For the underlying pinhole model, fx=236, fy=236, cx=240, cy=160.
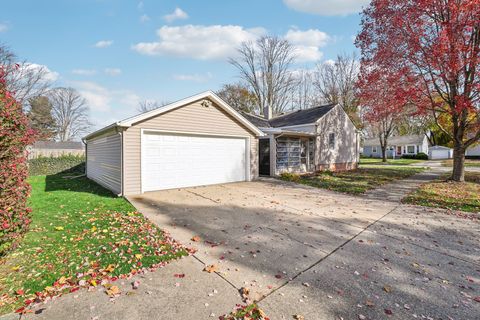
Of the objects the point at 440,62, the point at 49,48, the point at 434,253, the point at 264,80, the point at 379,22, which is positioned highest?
the point at 264,80

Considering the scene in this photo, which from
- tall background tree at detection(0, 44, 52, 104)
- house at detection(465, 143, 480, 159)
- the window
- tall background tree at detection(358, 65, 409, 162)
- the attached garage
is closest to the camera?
the attached garage

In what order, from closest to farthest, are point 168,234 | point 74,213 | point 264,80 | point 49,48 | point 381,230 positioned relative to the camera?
point 168,234
point 381,230
point 74,213
point 49,48
point 264,80

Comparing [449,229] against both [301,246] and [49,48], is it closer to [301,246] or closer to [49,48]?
[301,246]

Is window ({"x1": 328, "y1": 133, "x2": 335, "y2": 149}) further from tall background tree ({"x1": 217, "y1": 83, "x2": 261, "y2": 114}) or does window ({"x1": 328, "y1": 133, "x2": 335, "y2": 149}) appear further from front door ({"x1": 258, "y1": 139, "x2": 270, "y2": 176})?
tall background tree ({"x1": 217, "y1": 83, "x2": 261, "y2": 114})

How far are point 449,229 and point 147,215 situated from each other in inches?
288

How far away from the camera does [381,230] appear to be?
17.6 ft

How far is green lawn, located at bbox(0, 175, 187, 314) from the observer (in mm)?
3033

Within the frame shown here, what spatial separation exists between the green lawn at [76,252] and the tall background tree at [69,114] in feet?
130

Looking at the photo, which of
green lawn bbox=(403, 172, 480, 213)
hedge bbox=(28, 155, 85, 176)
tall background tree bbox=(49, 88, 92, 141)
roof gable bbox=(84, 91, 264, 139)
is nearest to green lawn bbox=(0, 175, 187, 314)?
roof gable bbox=(84, 91, 264, 139)

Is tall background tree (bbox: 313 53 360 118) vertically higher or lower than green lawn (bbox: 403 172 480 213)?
higher

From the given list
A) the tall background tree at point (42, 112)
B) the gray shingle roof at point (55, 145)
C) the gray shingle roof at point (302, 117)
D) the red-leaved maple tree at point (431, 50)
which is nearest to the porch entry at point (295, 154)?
the gray shingle roof at point (302, 117)

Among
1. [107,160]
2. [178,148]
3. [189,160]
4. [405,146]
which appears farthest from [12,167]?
[405,146]

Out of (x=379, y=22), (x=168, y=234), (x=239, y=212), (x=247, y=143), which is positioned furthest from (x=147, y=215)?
(x=379, y=22)

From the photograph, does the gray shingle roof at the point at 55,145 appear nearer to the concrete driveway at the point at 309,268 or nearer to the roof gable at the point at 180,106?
the roof gable at the point at 180,106
